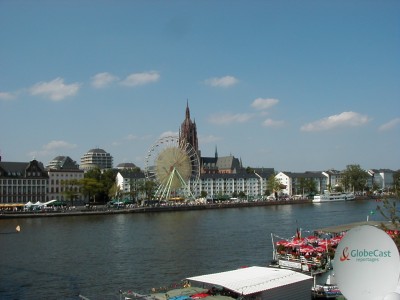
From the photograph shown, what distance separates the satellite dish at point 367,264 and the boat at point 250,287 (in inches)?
382

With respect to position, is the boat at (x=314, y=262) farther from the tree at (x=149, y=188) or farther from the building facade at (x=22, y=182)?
the tree at (x=149, y=188)

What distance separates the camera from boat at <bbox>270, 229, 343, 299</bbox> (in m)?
26.9

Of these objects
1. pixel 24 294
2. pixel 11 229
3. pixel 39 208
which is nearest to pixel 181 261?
pixel 24 294

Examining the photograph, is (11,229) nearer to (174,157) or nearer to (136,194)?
(174,157)

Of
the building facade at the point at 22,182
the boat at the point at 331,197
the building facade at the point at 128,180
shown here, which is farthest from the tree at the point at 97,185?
the boat at the point at 331,197

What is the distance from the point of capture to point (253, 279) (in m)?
23.5

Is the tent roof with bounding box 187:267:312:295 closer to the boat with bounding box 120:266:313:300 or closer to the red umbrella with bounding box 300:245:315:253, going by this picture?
the boat with bounding box 120:266:313:300

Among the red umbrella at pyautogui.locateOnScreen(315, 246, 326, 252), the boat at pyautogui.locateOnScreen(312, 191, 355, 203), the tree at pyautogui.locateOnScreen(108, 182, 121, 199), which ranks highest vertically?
the tree at pyautogui.locateOnScreen(108, 182, 121, 199)

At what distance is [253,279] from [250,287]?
3.75 feet

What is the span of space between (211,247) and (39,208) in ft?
235

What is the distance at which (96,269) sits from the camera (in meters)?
39.6

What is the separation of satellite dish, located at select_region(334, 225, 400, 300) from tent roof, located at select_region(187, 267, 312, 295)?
970cm

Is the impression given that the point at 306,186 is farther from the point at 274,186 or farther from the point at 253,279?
the point at 253,279

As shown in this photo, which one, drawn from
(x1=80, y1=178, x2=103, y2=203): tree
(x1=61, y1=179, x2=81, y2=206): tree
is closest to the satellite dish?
(x1=61, y1=179, x2=81, y2=206): tree
